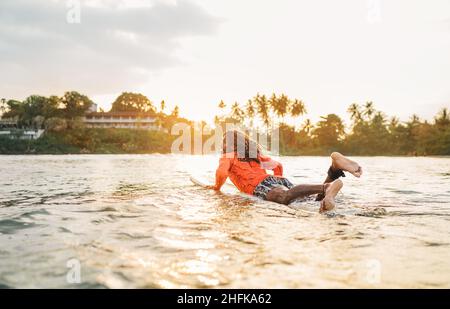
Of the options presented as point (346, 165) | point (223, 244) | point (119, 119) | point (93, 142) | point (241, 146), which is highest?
point (119, 119)

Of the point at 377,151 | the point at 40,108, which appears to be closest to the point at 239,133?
the point at 377,151

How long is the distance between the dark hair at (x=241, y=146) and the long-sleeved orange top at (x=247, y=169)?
75 millimetres

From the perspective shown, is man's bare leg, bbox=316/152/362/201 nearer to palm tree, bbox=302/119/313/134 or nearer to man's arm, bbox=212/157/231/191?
man's arm, bbox=212/157/231/191

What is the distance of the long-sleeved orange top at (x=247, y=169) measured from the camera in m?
6.08

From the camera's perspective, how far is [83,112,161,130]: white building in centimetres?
9025

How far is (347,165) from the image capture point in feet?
17.1

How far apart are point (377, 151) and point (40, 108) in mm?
67666

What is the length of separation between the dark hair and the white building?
85.6 m

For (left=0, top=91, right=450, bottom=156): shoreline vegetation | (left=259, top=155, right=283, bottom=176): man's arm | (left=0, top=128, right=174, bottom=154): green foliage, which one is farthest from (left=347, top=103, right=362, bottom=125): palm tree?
(left=259, top=155, right=283, bottom=176): man's arm

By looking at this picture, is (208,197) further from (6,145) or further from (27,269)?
(6,145)

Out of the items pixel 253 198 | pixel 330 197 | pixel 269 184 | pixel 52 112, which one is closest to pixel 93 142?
pixel 52 112

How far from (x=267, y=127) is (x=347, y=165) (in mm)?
73041

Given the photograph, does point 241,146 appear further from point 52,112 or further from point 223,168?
point 52,112

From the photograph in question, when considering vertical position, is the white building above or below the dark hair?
above
